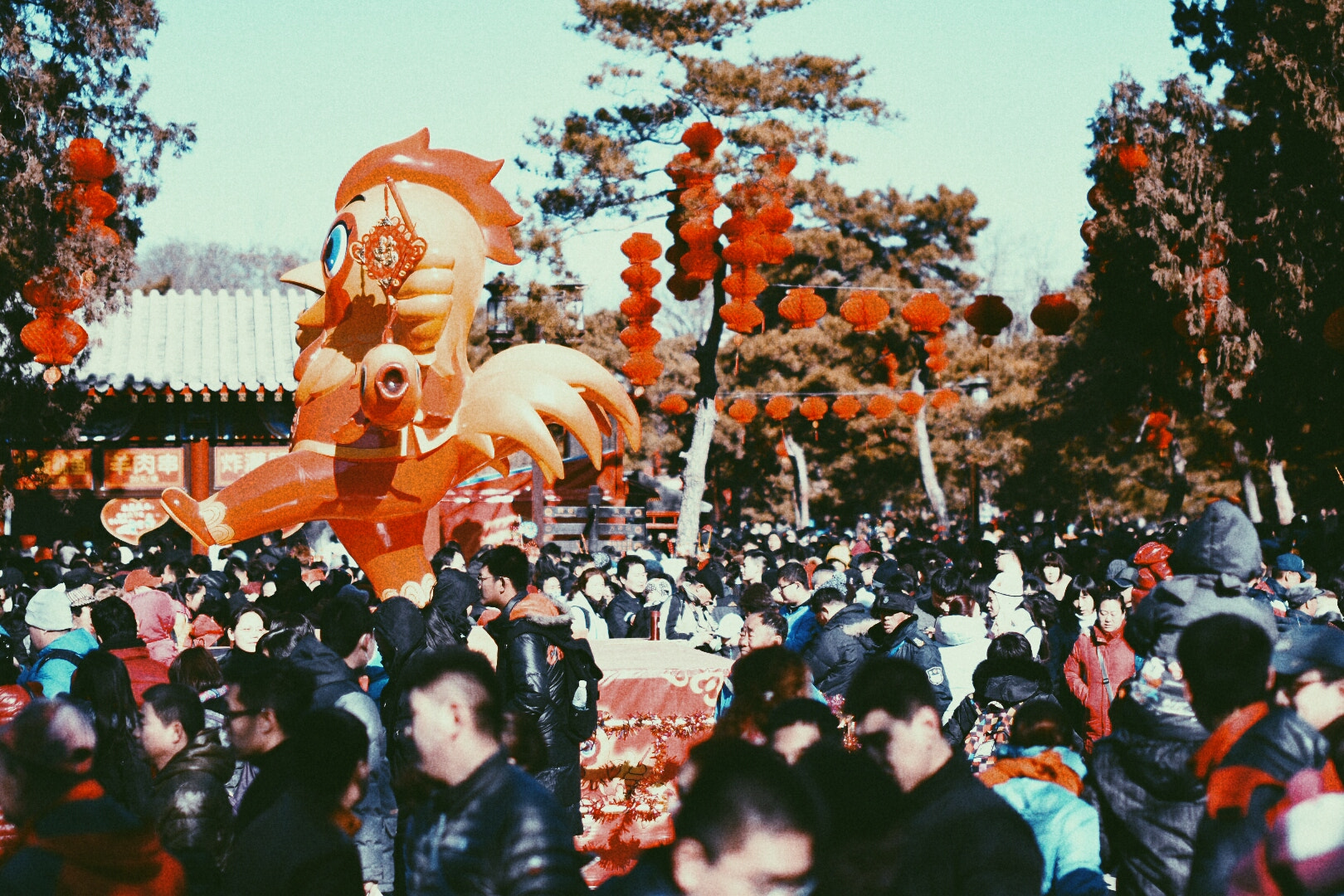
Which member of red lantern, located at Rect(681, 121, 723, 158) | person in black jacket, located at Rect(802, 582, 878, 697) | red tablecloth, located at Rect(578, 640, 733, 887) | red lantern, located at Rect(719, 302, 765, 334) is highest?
red lantern, located at Rect(681, 121, 723, 158)

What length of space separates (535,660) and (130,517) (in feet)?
39.1

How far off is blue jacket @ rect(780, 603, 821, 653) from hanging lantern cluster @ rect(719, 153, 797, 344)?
28.0 feet

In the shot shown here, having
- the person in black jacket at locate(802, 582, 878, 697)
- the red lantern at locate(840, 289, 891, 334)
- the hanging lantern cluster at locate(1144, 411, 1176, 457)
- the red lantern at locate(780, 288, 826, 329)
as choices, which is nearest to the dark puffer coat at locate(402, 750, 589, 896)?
the person in black jacket at locate(802, 582, 878, 697)

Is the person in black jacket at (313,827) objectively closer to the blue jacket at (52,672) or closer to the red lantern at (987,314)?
the blue jacket at (52,672)

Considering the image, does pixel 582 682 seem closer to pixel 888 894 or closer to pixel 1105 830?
pixel 1105 830

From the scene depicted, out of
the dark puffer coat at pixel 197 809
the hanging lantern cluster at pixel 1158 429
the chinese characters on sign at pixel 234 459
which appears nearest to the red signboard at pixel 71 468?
the chinese characters on sign at pixel 234 459

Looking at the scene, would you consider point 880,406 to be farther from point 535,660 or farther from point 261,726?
point 261,726

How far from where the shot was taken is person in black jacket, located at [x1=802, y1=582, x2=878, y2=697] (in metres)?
6.10

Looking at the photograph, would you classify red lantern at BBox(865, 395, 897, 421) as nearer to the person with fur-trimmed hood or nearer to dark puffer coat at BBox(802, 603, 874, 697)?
dark puffer coat at BBox(802, 603, 874, 697)

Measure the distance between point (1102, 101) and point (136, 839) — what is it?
50.8ft

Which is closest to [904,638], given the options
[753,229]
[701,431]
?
[753,229]

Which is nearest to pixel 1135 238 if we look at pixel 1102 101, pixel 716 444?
pixel 1102 101

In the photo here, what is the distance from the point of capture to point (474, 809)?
2.80m

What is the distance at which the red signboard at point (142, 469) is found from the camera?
627 inches
